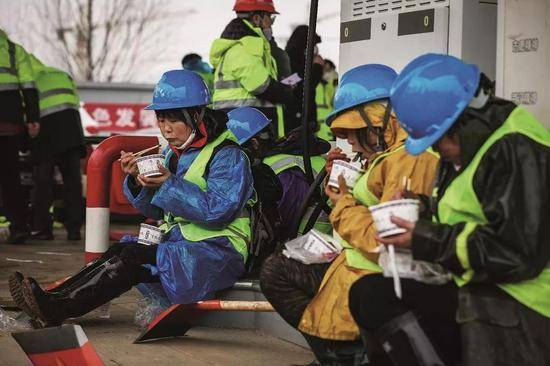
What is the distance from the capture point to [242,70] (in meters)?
8.42

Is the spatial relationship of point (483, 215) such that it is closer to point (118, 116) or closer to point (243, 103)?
point (243, 103)

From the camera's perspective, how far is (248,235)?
20.4ft

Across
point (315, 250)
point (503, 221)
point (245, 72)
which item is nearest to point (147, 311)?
point (315, 250)

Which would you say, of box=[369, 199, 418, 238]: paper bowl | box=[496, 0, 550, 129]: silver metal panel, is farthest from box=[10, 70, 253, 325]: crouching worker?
box=[369, 199, 418, 238]: paper bowl

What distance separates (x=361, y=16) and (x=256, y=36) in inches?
79.3

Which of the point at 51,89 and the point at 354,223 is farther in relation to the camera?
the point at 51,89

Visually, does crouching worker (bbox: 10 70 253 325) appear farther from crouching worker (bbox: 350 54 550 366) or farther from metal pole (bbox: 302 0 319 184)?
crouching worker (bbox: 350 54 550 366)

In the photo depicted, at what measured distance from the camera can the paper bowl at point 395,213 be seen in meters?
3.85

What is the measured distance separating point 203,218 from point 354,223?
167cm

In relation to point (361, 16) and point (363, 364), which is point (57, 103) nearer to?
point (361, 16)

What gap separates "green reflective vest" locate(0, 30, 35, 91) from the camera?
33.7 ft

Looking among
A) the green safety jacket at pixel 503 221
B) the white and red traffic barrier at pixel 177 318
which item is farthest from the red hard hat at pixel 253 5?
the green safety jacket at pixel 503 221

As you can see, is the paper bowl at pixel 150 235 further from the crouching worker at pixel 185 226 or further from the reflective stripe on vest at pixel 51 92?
the reflective stripe on vest at pixel 51 92

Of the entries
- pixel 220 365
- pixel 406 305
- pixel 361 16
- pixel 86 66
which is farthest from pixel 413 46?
pixel 86 66
